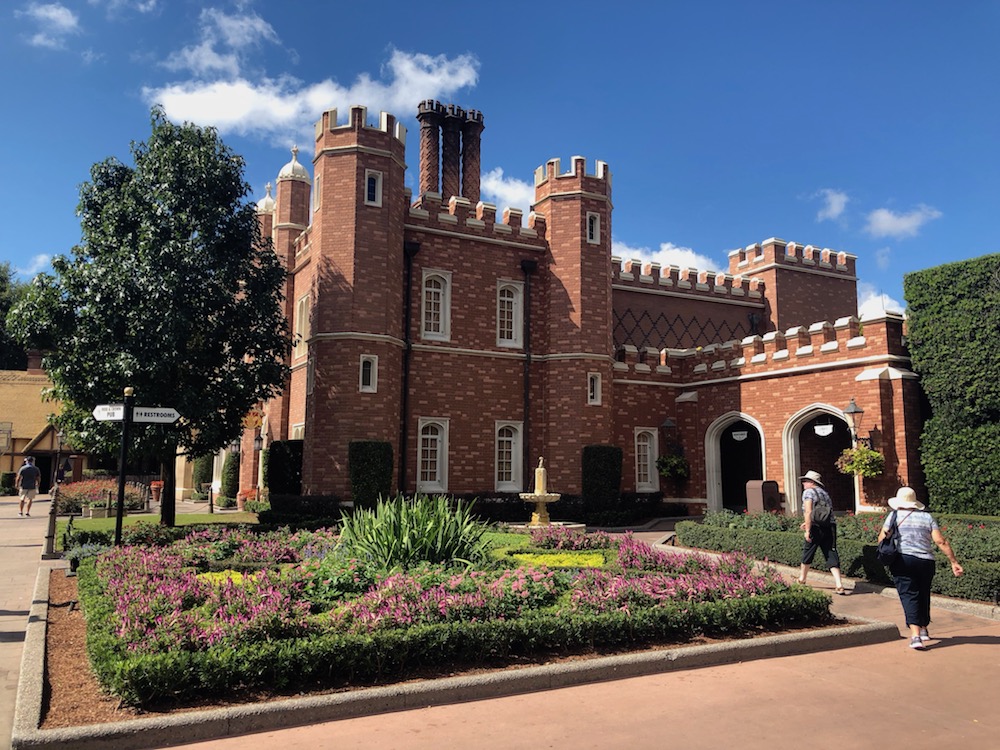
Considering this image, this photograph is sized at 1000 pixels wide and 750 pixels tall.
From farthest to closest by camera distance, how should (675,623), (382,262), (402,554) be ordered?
(382,262) < (402,554) < (675,623)

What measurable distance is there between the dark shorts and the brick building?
8.27 m

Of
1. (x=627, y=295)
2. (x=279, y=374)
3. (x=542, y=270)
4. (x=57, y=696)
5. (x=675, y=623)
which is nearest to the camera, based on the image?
(x=57, y=696)

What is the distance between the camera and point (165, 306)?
55.1ft

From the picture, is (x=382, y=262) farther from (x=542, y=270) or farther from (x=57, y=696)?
(x=57, y=696)

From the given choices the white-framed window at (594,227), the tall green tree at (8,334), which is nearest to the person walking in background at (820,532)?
the white-framed window at (594,227)

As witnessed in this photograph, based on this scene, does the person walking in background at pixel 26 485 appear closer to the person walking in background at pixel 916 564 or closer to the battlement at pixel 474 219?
the battlement at pixel 474 219

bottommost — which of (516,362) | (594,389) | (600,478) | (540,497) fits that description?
(540,497)

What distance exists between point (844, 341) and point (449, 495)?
1151cm

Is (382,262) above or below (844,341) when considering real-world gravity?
above

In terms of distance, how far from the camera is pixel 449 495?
69.6 feet

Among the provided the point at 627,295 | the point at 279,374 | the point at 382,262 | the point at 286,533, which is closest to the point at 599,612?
the point at 286,533

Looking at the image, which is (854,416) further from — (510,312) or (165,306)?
(165,306)

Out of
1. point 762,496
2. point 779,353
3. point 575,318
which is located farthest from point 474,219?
point 762,496

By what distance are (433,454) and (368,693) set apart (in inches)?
618
